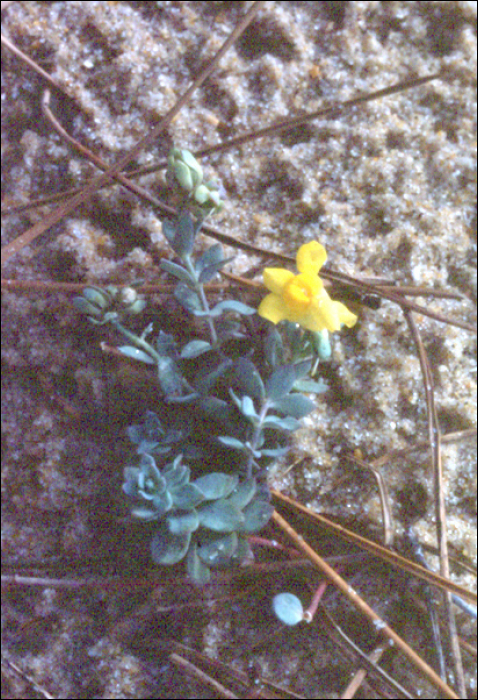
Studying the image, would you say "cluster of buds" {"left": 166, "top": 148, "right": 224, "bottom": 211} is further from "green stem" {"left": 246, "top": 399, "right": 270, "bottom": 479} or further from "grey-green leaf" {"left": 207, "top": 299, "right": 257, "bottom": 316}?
"green stem" {"left": 246, "top": 399, "right": 270, "bottom": 479}

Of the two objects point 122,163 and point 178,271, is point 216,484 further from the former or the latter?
point 122,163

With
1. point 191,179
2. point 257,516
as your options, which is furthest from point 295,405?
point 191,179

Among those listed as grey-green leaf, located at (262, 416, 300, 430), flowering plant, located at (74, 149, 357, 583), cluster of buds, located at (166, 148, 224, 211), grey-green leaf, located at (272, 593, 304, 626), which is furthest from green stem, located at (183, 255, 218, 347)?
grey-green leaf, located at (272, 593, 304, 626)

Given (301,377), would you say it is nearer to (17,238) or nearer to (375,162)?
(375,162)

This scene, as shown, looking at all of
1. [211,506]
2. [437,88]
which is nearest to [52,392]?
[211,506]

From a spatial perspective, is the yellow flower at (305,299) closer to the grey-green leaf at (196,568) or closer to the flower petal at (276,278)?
the flower petal at (276,278)
